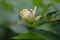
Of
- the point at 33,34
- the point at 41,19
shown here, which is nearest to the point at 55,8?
the point at 41,19

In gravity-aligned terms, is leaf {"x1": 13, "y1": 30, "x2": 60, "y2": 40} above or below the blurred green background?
below

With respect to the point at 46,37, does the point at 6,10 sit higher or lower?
higher

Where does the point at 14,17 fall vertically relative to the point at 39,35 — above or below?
above

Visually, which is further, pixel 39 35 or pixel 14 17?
pixel 14 17

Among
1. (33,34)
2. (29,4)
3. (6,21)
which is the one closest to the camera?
(33,34)

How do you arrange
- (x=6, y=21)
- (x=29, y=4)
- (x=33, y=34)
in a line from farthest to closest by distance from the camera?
(x=29, y=4)
(x=6, y=21)
(x=33, y=34)

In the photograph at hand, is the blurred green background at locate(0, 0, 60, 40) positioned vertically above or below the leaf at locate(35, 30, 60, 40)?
above

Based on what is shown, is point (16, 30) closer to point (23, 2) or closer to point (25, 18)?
point (25, 18)

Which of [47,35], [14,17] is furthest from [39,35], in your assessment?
[14,17]

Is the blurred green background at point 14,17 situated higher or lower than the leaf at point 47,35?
higher

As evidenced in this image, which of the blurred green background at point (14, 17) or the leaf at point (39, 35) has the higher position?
the blurred green background at point (14, 17)

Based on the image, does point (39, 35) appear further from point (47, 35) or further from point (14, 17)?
point (14, 17)
